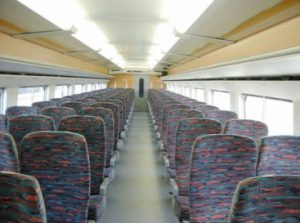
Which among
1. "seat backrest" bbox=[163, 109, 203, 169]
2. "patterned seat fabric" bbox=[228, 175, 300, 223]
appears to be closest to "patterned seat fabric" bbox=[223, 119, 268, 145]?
"seat backrest" bbox=[163, 109, 203, 169]

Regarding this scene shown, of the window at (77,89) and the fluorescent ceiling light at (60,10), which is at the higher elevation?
the fluorescent ceiling light at (60,10)

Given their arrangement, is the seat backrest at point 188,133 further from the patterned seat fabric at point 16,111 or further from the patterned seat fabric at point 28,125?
the patterned seat fabric at point 16,111

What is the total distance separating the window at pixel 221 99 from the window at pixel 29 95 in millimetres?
5125

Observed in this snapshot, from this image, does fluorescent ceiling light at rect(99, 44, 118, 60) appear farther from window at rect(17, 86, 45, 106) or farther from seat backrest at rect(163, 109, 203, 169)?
seat backrest at rect(163, 109, 203, 169)

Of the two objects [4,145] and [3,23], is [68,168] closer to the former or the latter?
[4,145]

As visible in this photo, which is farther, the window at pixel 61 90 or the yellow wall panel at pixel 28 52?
the window at pixel 61 90

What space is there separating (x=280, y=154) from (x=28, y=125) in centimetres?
271

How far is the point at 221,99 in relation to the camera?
1046cm

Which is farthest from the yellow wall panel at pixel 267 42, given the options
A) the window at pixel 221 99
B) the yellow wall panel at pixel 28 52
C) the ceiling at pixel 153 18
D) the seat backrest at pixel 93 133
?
the yellow wall panel at pixel 28 52

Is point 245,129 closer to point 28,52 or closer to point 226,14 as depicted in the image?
point 226,14

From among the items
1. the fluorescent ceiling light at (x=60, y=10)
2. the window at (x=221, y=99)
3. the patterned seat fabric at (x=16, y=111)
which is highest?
the fluorescent ceiling light at (x=60, y=10)

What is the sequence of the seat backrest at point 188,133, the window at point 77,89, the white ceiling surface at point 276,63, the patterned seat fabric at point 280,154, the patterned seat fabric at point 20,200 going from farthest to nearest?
the window at point 77,89
the seat backrest at point 188,133
the white ceiling surface at point 276,63
the patterned seat fabric at point 280,154
the patterned seat fabric at point 20,200

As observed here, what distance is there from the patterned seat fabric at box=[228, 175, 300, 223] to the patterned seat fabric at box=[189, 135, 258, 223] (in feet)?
4.27

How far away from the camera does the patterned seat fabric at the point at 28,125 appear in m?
4.14
